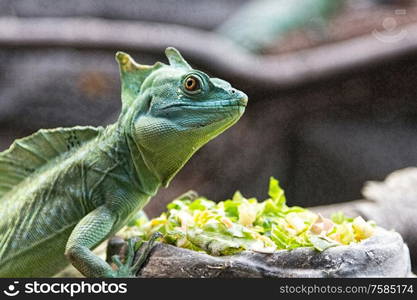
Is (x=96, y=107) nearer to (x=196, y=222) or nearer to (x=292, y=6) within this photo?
(x=292, y=6)

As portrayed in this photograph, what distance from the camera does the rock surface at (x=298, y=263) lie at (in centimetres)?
166

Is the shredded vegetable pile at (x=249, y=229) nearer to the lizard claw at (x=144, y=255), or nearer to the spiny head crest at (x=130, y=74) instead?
the lizard claw at (x=144, y=255)

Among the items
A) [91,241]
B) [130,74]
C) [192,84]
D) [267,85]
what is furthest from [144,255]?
[267,85]

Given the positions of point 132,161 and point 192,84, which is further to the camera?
point 132,161

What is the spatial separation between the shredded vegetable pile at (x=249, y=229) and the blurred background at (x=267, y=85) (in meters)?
1.77

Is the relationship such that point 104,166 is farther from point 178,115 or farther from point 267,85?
point 267,85

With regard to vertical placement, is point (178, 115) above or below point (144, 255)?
above

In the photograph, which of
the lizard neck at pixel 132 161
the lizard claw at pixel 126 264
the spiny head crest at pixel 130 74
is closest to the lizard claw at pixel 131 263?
the lizard claw at pixel 126 264

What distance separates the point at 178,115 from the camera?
1.94 meters

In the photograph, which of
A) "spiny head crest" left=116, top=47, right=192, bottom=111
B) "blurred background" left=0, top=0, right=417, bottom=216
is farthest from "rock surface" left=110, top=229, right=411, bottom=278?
A: "blurred background" left=0, top=0, right=417, bottom=216

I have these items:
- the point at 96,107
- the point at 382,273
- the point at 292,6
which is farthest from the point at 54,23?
the point at 382,273

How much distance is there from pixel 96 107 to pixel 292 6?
2.15m

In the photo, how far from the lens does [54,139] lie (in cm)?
224

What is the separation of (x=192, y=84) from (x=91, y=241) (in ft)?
2.06
